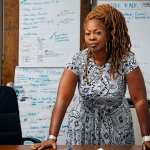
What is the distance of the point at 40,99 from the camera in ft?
13.5

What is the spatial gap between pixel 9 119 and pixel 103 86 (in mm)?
951

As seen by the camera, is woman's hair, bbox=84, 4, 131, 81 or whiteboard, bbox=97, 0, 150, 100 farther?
whiteboard, bbox=97, 0, 150, 100

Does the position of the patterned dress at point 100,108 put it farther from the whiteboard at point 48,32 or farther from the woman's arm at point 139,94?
the whiteboard at point 48,32

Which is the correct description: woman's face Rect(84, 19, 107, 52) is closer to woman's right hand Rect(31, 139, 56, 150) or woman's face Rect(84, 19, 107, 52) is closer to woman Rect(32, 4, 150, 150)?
woman Rect(32, 4, 150, 150)

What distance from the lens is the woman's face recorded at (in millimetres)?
2295

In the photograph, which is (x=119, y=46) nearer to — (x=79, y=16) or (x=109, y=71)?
(x=109, y=71)

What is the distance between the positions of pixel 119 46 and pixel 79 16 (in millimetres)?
1697

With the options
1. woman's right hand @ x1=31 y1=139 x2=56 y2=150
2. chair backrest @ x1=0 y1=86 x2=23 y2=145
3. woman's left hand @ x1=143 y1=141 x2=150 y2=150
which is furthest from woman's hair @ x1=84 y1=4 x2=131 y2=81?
chair backrest @ x1=0 y1=86 x2=23 y2=145

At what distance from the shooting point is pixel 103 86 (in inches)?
94.1

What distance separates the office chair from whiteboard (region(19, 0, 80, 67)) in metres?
1.12

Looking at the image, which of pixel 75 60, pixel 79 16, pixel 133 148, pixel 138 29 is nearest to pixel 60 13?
pixel 79 16

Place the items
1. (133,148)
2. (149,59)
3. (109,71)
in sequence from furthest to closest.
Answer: (149,59) → (109,71) → (133,148)

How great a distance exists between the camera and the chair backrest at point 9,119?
2.98 metres

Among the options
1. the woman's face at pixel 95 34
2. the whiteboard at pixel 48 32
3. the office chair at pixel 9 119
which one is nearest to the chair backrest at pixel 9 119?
the office chair at pixel 9 119
